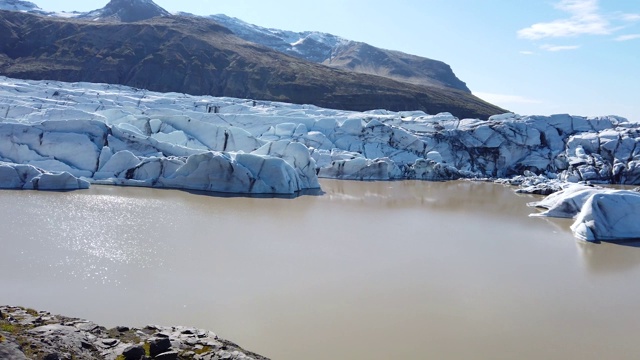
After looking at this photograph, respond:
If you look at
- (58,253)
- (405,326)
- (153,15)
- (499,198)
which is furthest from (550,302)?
(153,15)

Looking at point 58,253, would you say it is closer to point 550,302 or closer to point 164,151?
point 550,302

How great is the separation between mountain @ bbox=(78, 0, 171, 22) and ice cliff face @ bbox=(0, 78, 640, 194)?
145ft

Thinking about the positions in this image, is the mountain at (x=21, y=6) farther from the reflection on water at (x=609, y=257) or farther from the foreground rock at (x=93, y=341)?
the foreground rock at (x=93, y=341)

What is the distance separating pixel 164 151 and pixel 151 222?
6.41m

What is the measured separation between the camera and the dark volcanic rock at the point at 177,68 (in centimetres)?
4506

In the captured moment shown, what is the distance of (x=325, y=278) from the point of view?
672 cm

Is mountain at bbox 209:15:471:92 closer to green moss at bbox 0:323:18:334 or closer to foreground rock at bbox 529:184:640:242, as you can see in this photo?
foreground rock at bbox 529:184:640:242

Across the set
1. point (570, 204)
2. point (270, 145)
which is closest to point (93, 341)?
point (570, 204)

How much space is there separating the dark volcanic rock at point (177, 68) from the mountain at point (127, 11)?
1649 cm

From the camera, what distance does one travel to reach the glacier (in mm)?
14039

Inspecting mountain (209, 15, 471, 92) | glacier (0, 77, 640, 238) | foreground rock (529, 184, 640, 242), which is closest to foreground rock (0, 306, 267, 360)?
foreground rock (529, 184, 640, 242)

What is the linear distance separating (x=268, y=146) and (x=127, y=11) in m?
62.2

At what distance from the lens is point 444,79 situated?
81688mm

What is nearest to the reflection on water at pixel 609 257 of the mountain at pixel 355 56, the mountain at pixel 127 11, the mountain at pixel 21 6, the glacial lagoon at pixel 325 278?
the glacial lagoon at pixel 325 278
